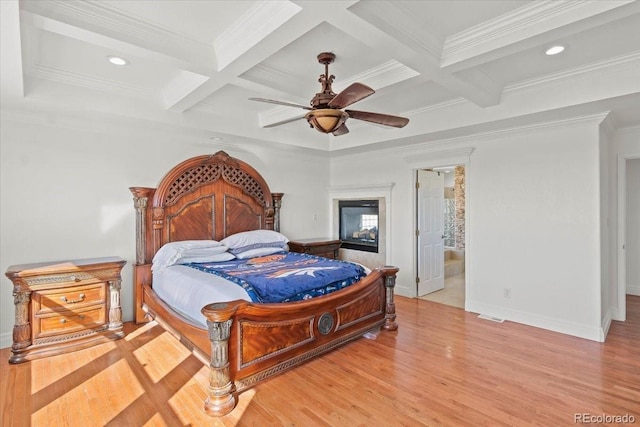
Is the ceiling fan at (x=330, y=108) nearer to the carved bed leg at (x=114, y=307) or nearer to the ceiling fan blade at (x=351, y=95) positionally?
the ceiling fan blade at (x=351, y=95)

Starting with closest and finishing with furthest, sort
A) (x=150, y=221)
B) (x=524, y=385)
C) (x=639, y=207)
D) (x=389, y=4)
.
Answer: (x=389, y=4), (x=524, y=385), (x=150, y=221), (x=639, y=207)

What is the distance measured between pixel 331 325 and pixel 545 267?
106 inches

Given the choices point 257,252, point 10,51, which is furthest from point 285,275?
point 10,51

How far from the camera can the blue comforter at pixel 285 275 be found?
2820 mm

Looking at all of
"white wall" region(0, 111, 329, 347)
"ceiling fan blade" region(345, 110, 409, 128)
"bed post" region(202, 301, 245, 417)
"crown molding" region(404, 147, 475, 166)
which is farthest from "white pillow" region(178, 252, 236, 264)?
"crown molding" region(404, 147, 475, 166)

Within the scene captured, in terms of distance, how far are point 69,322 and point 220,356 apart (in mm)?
1983

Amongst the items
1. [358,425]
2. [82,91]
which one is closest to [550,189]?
[358,425]

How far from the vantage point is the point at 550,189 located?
3.84 meters

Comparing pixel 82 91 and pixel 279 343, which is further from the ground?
pixel 82 91

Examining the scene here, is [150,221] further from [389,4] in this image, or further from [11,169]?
[389,4]

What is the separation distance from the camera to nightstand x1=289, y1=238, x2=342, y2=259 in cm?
527

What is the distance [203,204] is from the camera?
15.0 ft

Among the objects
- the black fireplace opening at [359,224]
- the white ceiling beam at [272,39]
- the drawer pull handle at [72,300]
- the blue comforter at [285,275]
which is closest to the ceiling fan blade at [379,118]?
the white ceiling beam at [272,39]

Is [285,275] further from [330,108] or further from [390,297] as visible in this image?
[330,108]
